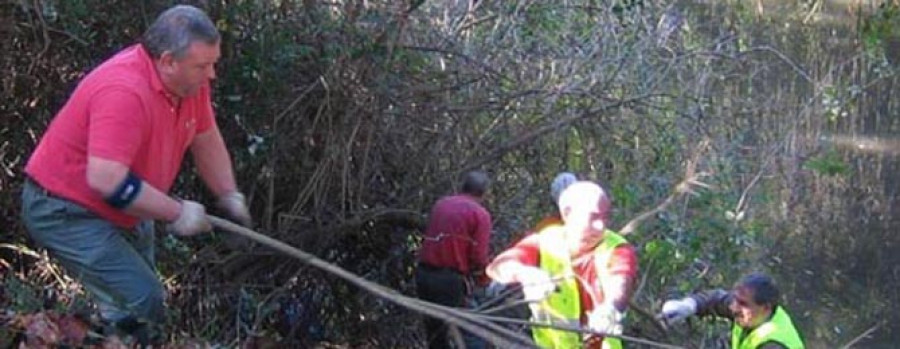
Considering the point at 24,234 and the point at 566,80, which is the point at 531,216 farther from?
the point at 24,234

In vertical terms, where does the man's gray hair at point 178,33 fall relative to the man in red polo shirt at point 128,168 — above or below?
above

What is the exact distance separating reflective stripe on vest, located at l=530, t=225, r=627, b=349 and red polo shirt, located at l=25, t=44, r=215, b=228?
1.89m

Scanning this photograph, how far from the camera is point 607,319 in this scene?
685 centimetres

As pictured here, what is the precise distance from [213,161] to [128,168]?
827 mm

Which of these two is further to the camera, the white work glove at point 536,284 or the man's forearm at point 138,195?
the white work glove at point 536,284

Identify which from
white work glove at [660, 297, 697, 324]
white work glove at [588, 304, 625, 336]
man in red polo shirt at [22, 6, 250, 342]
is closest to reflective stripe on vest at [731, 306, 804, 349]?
white work glove at [660, 297, 697, 324]

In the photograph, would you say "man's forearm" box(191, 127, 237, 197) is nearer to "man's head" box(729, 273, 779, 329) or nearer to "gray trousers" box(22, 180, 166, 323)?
"gray trousers" box(22, 180, 166, 323)

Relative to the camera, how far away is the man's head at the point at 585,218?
696cm

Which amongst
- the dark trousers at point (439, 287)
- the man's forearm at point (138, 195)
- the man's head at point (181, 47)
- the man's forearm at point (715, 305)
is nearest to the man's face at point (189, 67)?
the man's head at point (181, 47)

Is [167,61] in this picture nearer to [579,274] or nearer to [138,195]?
[138,195]

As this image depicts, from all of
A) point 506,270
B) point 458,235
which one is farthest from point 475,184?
point 506,270

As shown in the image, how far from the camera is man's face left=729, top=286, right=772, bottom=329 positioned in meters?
7.36

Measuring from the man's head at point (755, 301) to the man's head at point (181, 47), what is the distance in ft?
9.40

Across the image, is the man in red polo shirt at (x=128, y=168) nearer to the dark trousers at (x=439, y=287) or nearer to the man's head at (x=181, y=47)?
the man's head at (x=181, y=47)
